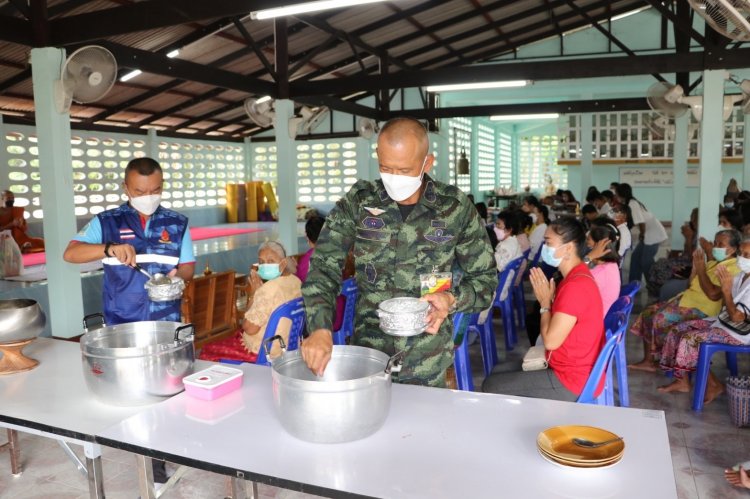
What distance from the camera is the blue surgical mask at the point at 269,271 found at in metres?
3.58

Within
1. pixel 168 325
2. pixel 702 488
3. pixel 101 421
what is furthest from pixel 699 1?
pixel 101 421

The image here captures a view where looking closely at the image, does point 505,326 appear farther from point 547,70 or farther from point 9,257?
point 9,257

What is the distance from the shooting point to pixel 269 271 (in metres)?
3.58

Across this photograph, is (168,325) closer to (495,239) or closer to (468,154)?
(495,239)

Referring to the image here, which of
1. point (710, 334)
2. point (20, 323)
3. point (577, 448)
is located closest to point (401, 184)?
point (577, 448)

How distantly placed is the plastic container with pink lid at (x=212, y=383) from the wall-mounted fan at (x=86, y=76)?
3881mm

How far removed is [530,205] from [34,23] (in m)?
6.16

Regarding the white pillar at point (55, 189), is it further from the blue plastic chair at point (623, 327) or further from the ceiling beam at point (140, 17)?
the blue plastic chair at point (623, 327)

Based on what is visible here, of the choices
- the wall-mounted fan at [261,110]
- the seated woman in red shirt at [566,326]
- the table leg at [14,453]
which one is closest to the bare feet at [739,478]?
the seated woman in red shirt at [566,326]

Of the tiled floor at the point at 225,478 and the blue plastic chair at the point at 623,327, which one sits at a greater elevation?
the blue plastic chair at the point at 623,327

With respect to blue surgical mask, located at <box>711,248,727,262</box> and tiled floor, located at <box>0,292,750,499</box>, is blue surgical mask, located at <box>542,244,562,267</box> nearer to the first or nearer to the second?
tiled floor, located at <box>0,292,750,499</box>

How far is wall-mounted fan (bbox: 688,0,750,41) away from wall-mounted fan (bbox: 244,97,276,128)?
5.92 meters

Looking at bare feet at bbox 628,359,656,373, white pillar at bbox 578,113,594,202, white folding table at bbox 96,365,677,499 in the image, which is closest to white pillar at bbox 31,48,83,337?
white folding table at bbox 96,365,677,499

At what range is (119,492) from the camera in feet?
9.50
